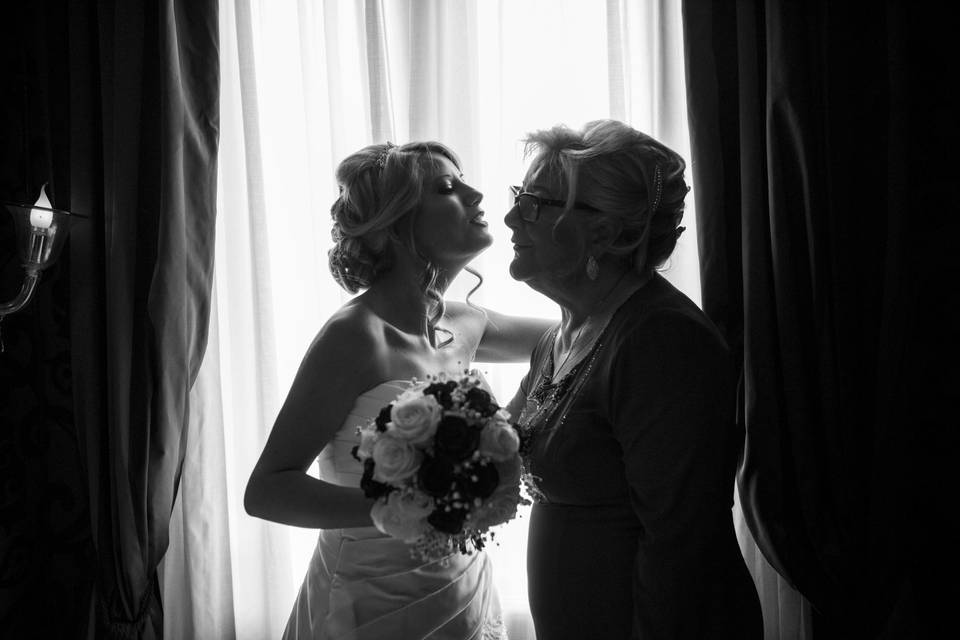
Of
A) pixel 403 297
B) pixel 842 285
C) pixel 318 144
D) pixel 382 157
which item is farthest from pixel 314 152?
pixel 842 285

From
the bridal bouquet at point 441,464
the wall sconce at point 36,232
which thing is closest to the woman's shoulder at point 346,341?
the bridal bouquet at point 441,464

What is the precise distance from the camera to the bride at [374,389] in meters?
1.88

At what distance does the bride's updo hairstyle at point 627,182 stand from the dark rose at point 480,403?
16.0 inches

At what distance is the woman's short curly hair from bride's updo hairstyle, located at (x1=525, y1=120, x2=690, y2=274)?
0.44 metres

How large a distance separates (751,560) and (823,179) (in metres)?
1.14

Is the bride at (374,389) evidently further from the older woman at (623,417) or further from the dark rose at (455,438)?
the dark rose at (455,438)

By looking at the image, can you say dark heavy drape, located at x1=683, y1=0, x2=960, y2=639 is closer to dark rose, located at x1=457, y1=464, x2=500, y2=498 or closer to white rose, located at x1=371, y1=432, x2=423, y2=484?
dark rose, located at x1=457, y1=464, x2=500, y2=498

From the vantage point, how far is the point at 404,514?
→ 153 cm

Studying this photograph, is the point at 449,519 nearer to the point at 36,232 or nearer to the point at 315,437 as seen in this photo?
the point at 315,437

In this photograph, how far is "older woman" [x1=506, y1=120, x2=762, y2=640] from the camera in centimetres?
147

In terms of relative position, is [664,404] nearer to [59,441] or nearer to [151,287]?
[151,287]

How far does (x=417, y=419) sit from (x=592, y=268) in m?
0.55

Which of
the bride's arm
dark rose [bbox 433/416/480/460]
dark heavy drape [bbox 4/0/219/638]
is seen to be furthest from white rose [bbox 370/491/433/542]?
dark heavy drape [bbox 4/0/219/638]

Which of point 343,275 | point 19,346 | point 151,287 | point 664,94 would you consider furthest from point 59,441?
point 664,94
